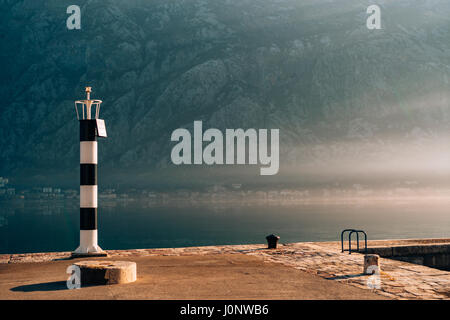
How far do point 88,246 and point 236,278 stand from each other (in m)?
4.72

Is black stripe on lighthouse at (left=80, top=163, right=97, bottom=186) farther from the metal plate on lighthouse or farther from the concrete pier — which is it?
the concrete pier

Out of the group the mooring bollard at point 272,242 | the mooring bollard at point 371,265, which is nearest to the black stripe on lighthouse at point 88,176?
the mooring bollard at point 272,242

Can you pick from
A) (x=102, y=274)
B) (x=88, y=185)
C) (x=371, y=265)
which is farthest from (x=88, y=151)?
(x=371, y=265)

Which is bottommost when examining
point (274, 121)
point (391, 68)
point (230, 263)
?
point (230, 263)

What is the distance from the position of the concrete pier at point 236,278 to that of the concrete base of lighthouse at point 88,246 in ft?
1.06

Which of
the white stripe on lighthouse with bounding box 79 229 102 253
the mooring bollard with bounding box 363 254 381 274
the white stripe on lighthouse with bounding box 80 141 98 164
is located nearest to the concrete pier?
the mooring bollard with bounding box 363 254 381 274

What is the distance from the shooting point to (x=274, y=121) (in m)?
185

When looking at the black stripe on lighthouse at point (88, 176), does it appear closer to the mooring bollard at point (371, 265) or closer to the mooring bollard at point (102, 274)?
the mooring bollard at point (102, 274)

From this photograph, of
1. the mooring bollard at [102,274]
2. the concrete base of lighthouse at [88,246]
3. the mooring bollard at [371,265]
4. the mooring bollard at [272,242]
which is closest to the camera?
the mooring bollard at [102,274]

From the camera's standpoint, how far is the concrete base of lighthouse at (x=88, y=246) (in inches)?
477

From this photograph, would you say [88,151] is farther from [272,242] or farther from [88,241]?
[272,242]
